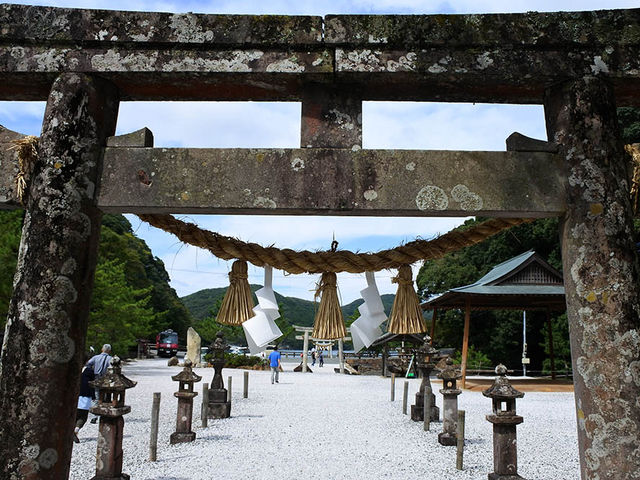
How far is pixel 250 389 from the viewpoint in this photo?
52.9ft

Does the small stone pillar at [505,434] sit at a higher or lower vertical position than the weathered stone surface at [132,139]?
lower

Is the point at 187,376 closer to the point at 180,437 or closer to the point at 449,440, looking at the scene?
the point at 180,437

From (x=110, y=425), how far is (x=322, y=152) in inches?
168

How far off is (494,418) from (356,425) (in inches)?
196

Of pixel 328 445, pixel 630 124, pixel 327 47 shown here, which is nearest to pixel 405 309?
pixel 327 47

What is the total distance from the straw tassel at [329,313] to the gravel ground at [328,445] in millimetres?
3706

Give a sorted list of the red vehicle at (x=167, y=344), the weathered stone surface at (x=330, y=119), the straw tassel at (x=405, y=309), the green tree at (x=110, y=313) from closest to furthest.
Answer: the weathered stone surface at (x=330, y=119) < the straw tassel at (x=405, y=309) < the green tree at (x=110, y=313) < the red vehicle at (x=167, y=344)

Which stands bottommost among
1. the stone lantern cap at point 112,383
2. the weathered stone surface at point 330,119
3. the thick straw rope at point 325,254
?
the stone lantern cap at point 112,383

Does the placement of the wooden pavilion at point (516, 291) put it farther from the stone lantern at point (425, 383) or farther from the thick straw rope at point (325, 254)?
the thick straw rope at point (325, 254)

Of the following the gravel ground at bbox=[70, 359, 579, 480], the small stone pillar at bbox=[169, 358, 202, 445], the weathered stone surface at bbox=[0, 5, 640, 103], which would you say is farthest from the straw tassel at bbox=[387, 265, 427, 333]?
the small stone pillar at bbox=[169, 358, 202, 445]

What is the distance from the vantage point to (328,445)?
8.05m

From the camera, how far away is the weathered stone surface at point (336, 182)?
102 inches

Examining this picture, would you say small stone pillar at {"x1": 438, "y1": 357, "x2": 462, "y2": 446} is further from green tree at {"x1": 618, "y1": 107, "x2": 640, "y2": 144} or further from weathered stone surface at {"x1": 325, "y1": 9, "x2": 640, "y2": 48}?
green tree at {"x1": 618, "y1": 107, "x2": 640, "y2": 144}

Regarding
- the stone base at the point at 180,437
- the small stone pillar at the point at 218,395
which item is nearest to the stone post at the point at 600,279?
the stone base at the point at 180,437
